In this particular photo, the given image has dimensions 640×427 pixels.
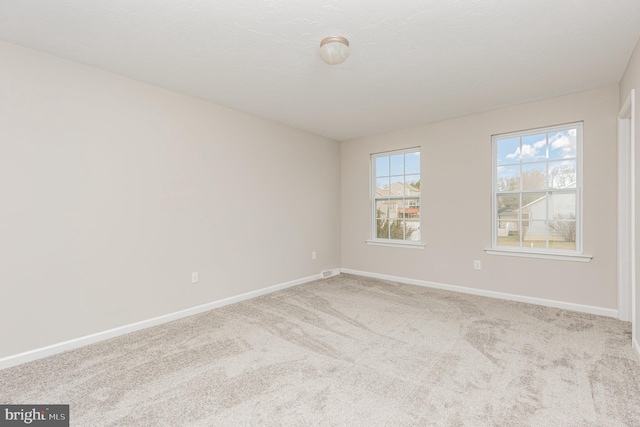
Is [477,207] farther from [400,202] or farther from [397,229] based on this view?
[397,229]

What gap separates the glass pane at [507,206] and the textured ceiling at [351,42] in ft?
4.06

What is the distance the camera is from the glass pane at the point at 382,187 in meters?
5.16

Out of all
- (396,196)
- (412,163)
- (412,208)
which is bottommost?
(412,208)

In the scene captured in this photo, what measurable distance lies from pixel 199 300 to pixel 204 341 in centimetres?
88

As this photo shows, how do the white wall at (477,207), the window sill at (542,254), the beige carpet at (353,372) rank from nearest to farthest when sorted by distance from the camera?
the beige carpet at (353,372) < the white wall at (477,207) < the window sill at (542,254)

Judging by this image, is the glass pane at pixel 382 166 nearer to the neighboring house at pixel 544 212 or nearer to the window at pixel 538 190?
the window at pixel 538 190

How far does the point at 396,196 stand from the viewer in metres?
5.02

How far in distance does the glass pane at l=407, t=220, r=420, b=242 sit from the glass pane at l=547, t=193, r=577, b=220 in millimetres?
1674

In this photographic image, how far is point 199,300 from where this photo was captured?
353cm

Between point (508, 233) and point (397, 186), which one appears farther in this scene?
point (397, 186)

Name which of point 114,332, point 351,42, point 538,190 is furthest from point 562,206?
point 114,332

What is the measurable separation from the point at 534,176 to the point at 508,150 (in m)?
0.46

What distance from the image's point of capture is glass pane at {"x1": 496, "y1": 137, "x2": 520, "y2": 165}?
12.8ft

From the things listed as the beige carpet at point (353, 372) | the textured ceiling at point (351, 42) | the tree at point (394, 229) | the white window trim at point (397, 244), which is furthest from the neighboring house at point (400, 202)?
the beige carpet at point (353, 372)
